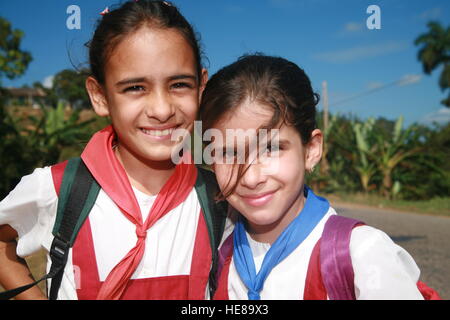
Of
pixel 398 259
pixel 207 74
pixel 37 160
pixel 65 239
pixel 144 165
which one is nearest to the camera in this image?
pixel 398 259

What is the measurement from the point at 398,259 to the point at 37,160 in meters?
8.08

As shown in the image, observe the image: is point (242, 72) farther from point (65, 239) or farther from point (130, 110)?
point (65, 239)

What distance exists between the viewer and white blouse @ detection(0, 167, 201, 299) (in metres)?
1.41

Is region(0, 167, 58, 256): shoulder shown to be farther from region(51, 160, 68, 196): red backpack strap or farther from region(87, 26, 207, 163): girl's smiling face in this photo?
region(87, 26, 207, 163): girl's smiling face

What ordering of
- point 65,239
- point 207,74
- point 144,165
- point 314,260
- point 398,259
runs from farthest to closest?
point 207,74 < point 144,165 < point 65,239 < point 314,260 < point 398,259

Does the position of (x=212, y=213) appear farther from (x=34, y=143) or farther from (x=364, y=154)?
(x=364, y=154)

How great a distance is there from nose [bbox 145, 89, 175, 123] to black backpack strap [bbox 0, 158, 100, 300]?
1.13 ft

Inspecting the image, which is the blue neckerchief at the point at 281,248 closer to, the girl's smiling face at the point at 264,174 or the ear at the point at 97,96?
the girl's smiling face at the point at 264,174

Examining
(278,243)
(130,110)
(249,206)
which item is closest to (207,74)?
(130,110)

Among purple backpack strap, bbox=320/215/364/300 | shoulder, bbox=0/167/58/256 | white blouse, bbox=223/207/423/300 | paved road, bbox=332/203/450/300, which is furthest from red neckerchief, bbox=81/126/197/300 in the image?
paved road, bbox=332/203/450/300

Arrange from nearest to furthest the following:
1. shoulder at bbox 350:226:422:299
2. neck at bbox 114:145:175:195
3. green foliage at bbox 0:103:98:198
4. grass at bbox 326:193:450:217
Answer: shoulder at bbox 350:226:422:299 < neck at bbox 114:145:175:195 < green foliage at bbox 0:103:98:198 < grass at bbox 326:193:450:217
